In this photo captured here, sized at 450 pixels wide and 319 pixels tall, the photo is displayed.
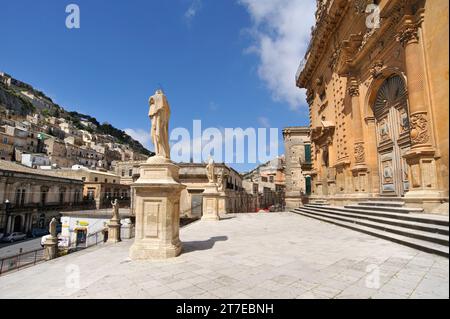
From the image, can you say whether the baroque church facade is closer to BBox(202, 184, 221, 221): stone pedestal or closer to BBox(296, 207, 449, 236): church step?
BBox(296, 207, 449, 236): church step

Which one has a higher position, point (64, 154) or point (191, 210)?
point (64, 154)

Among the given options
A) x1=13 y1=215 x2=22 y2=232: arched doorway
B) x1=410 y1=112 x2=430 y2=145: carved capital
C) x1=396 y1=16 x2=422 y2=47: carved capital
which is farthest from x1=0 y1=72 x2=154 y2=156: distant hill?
x1=410 y1=112 x2=430 y2=145: carved capital

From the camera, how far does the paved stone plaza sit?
3234 mm

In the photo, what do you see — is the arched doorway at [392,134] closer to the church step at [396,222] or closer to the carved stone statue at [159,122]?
the church step at [396,222]

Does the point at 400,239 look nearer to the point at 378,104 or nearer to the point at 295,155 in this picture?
the point at 378,104

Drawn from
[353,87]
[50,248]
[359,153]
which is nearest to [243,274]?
[50,248]

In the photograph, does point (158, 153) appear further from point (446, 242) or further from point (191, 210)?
point (191, 210)

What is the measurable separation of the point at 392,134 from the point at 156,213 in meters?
10.3

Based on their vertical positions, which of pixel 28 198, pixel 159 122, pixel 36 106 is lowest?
pixel 28 198

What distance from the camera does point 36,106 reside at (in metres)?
91.2

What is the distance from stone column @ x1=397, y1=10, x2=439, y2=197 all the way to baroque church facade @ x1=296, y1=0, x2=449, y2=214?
2 cm

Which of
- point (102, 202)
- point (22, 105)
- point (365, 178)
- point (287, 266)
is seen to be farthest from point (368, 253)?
point (22, 105)
